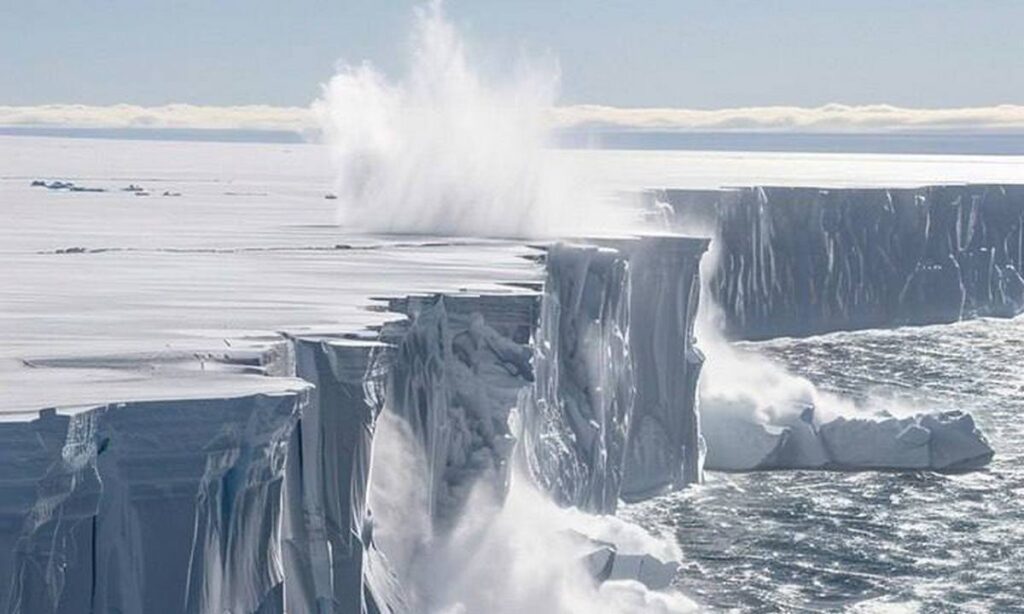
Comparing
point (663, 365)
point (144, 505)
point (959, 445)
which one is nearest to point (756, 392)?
point (959, 445)

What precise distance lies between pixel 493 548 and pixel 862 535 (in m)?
5.89

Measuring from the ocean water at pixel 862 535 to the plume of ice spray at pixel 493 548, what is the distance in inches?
42.7

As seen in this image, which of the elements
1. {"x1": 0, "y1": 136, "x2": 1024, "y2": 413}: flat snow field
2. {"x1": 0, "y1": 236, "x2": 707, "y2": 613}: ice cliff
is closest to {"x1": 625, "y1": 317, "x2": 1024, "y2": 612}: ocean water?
{"x1": 0, "y1": 236, "x2": 707, "y2": 613}: ice cliff

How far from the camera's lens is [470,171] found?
1068 inches

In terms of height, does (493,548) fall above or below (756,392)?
above

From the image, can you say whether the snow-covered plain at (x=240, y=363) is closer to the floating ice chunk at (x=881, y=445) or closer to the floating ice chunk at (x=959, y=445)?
the floating ice chunk at (x=881, y=445)

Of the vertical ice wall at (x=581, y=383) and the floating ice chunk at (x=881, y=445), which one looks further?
the floating ice chunk at (x=881, y=445)

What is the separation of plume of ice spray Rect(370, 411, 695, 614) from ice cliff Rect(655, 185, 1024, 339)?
1719 centimetres

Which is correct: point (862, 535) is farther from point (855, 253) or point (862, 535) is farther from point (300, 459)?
point (855, 253)

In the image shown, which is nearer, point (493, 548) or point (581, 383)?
point (493, 548)

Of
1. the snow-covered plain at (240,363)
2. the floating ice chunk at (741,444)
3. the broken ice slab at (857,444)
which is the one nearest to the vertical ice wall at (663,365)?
the snow-covered plain at (240,363)

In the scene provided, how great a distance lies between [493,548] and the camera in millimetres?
13852

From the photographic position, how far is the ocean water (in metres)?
16.0

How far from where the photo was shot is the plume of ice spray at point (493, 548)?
12.5m
